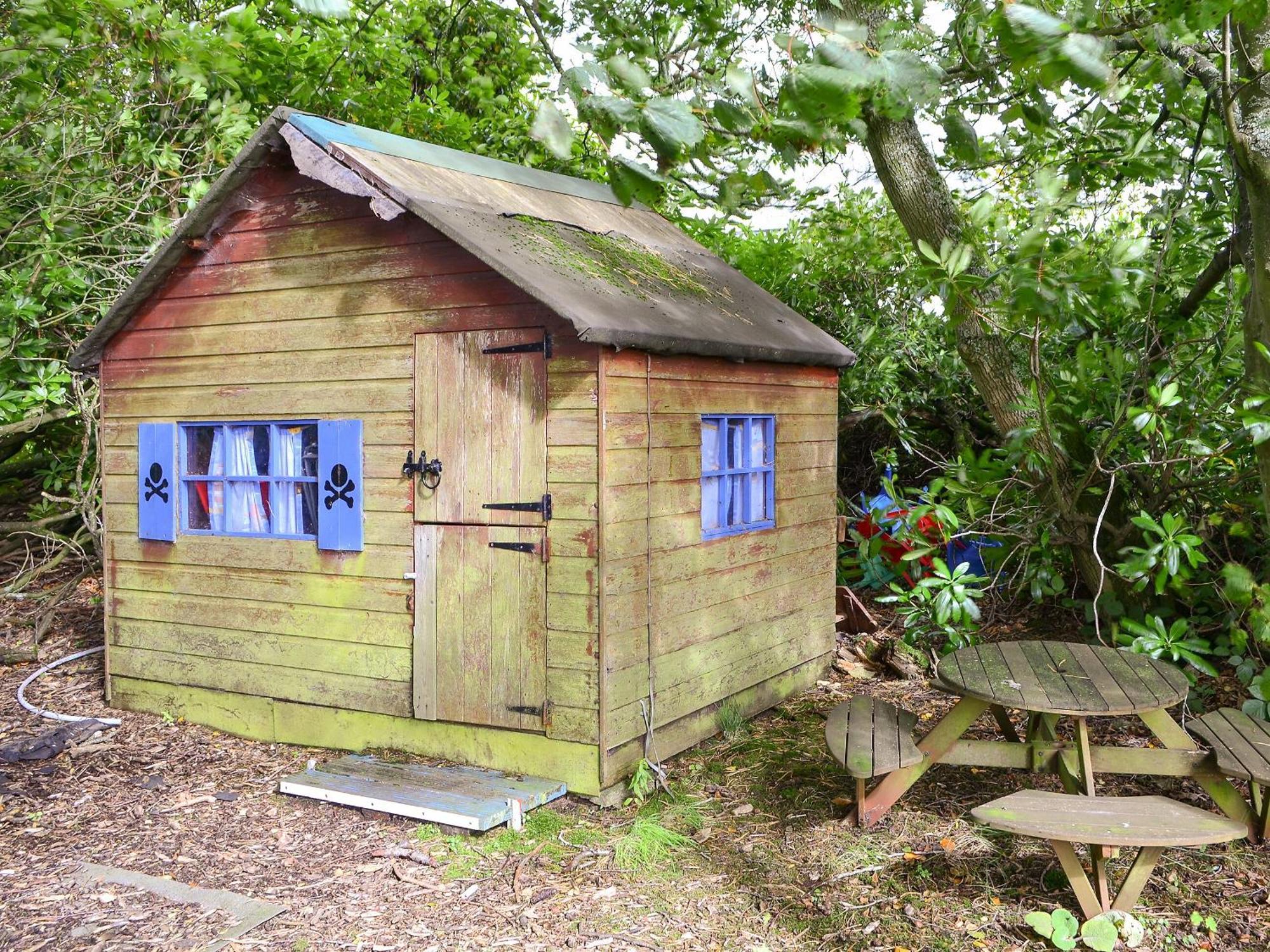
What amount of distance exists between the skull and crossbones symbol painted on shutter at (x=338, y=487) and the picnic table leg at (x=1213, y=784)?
4.36m

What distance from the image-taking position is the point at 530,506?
5621 millimetres

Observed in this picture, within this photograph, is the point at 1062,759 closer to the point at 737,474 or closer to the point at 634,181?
the point at 737,474

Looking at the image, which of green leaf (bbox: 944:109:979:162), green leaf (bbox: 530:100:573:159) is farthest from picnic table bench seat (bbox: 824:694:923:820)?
green leaf (bbox: 530:100:573:159)

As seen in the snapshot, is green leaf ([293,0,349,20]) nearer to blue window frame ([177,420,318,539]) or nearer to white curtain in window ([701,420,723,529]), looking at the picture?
white curtain in window ([701,420,723,529])

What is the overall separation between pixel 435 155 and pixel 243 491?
8.20 ft

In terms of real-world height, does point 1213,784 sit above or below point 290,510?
below

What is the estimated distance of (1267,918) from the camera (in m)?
4.23

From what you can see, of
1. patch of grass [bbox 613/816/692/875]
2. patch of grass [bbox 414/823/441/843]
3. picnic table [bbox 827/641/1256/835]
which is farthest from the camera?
patch of grass [bbox 414/823/441/843]

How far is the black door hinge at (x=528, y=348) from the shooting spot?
218 inches

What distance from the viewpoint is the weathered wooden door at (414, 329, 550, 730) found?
5617 millimetres

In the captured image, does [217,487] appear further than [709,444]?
Yes

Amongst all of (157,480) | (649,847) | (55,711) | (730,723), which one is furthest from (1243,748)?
(55,711)

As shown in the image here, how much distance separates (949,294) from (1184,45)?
1.98 m

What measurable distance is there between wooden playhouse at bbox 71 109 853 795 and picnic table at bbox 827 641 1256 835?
4.87 ft
